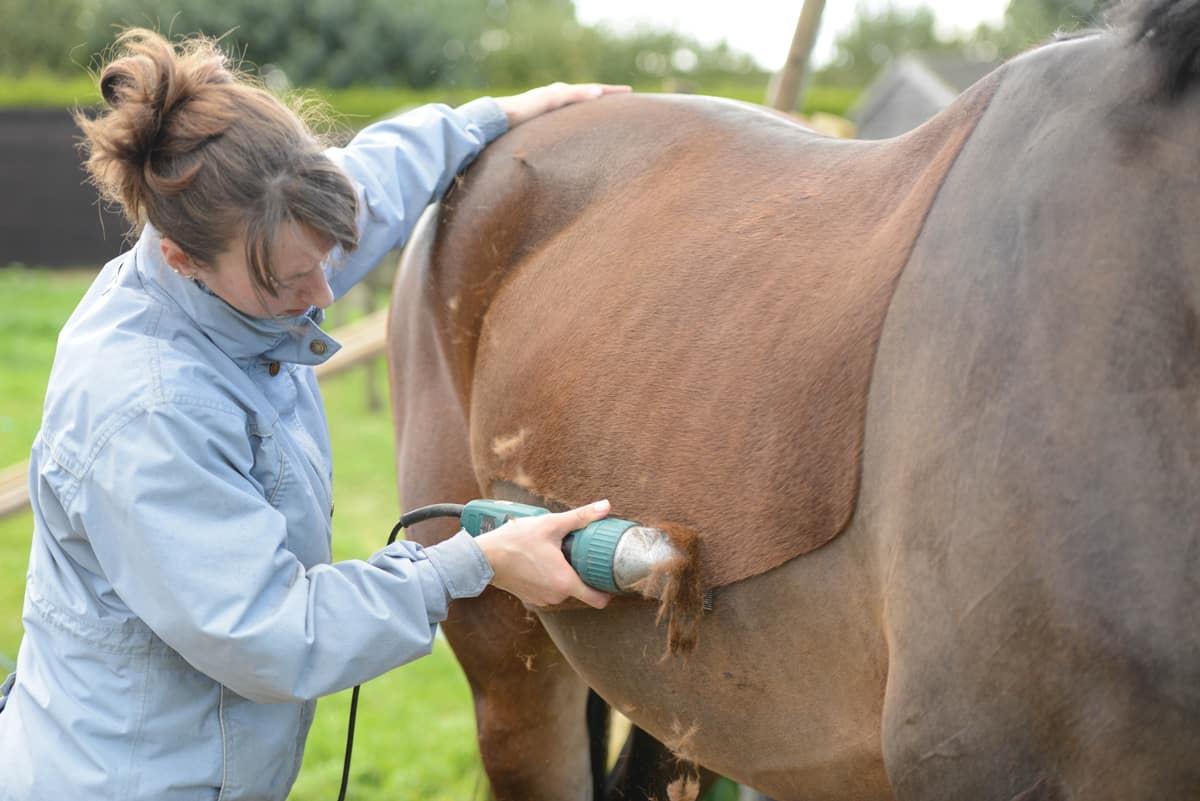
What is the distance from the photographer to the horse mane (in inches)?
47.7

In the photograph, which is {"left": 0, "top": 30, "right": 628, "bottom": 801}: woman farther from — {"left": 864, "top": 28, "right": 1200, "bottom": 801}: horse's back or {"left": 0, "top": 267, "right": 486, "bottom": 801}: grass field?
{"left": 0, "top": 267, "right": 486, "bottom": 801}: grass field

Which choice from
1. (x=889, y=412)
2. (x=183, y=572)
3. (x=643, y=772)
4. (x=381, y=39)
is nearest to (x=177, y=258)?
(x=183, y=572)

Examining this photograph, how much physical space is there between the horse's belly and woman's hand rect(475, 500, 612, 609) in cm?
18

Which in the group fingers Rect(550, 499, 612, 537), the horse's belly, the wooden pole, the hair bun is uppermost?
the wooden pole

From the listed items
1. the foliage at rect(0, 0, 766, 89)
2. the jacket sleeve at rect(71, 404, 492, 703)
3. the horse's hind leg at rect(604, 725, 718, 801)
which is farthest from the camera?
the foliage at rect(0, 0, 766, 89)

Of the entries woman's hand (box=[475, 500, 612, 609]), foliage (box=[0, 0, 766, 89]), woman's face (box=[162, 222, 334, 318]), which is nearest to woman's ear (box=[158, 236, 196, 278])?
woman's face (box=[162, 222, 334, 318])

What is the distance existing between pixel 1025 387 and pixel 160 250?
3.48ft

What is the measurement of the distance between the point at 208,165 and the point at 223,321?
0.21m

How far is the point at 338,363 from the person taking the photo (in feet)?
12.6

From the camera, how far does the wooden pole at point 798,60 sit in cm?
349

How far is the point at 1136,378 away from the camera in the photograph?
1171mm

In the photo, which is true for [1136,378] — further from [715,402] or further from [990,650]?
[715,402]

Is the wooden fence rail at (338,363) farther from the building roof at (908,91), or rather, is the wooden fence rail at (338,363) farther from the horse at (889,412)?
the building roof at (908,91)

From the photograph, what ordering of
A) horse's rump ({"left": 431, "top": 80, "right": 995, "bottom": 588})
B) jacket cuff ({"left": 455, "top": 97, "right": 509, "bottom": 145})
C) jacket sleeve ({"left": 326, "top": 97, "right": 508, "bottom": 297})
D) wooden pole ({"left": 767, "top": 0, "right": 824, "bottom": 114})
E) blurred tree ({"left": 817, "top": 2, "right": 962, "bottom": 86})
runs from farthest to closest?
blurred tree ({"left": 817, "top": 2, "right": 962, "bottom": 86}) → wooden pole ({"left": 767, "top": 0, "right": 824, "bottom": 114}) → jacket cuff ({"left": 455, "top": 97, "right": 509, "bottom": 145}) → jacket sleeve ({"left": 326, "top": 97, "right": 508, "bottom": 297}) → horse's rump ({"left": 431, "top": 80, "right": 995, "bottom": 588})
